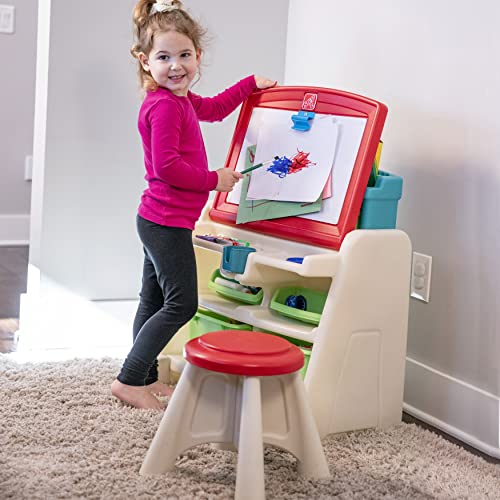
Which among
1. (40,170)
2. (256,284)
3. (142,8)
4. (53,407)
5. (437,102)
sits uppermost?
(142,8)

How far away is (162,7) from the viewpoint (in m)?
1.65

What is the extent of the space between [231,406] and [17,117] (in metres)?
2.39

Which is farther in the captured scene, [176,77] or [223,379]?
[176,77]

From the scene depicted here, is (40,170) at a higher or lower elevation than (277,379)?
higher

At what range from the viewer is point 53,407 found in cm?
165

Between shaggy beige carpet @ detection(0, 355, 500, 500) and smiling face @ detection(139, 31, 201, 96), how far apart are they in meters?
0.63

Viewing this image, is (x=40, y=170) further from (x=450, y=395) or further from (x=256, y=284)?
(x=450, y=395)

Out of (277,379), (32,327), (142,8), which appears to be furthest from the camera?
(32,327)

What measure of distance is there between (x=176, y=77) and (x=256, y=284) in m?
0.42

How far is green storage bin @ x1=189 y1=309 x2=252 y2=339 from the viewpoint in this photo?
1.72 meters

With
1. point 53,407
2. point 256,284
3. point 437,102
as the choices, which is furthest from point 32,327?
point 437,102

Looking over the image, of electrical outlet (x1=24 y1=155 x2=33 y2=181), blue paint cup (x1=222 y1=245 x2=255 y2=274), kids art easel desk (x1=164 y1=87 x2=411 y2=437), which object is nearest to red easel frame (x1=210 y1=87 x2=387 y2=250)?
kids art easel desk (x1=164 y1=87 x2=411 y2=437)

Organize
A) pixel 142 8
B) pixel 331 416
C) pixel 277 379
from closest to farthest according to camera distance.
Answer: pixel 277 379
pixel 331 416
pixel 142 8

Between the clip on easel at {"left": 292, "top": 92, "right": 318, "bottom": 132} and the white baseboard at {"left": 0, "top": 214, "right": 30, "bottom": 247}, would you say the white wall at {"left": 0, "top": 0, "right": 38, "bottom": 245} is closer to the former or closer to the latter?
the white baseboard at {"left": 0, "top": 214, "right": 30, "bottom": 247}
